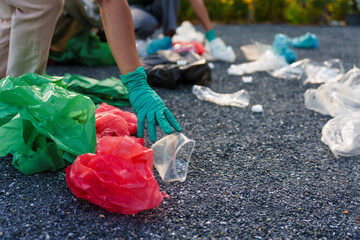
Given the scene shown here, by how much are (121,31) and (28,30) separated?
0.67 meters

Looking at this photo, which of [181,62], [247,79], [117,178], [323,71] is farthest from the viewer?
[323,71]

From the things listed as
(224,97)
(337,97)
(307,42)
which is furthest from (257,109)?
(307,42)

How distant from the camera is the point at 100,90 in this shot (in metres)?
2.54

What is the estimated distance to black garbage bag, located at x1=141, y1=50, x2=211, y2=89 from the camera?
2967mm

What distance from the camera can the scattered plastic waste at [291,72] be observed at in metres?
3.36

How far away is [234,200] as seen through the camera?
1.48 m

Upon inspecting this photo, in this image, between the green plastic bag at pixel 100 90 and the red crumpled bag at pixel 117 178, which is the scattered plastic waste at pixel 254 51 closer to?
the green plastic bag at pixel 100 90

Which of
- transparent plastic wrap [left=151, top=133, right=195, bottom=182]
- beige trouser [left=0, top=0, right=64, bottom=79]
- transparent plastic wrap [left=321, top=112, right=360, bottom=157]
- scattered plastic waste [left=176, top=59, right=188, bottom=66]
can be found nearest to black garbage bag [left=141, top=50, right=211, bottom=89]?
scattered plastic waste [left=176, top=59, right=188, bottom=66]

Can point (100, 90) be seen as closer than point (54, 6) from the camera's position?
No

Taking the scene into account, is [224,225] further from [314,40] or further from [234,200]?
[314,40]

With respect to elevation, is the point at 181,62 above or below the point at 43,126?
below

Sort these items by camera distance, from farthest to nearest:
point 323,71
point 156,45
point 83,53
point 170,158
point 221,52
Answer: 1. point 221,52
2. point 156,45
3. point 83,53
4. point 323,71
5. point 170,158

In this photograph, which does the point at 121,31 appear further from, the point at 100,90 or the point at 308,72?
the point at 308,72

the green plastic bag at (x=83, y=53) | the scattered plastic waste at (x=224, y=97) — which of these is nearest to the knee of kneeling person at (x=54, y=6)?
the scattered plastic waste at (x=224, y=97)
